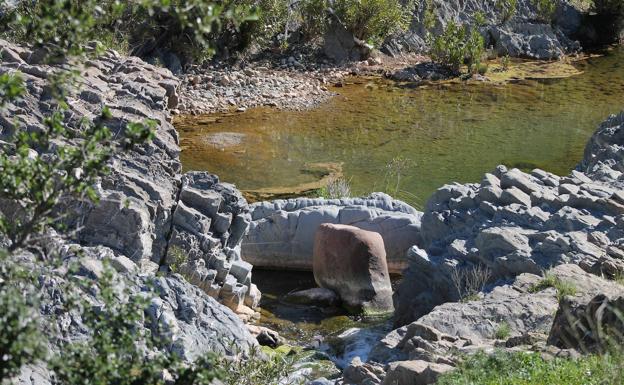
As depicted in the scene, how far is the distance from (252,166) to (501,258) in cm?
868

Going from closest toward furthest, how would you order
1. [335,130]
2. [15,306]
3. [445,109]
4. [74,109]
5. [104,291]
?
[15,306], [104,291], [74,109], [335,130], [445,109]

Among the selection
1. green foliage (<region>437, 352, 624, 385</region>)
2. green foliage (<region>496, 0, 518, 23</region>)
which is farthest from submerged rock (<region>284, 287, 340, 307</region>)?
green foliage (<region>496, 0, 518, 23</region>)

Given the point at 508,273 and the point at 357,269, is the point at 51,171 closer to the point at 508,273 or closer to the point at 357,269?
the point at 508,273

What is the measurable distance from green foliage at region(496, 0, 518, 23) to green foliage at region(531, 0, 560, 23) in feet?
2.58

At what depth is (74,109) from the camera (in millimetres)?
11602

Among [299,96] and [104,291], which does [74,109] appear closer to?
[104,291]

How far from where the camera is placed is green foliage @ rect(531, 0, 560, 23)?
31.5m

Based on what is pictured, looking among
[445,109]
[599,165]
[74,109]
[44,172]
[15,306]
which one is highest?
[44,172]

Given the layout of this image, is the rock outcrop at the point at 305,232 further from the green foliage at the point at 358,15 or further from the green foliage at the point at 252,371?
the green foliage at the point at 358,15

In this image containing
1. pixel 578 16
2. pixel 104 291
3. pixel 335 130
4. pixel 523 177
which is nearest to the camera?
pixel 104 291

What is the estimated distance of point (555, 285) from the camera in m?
10.4

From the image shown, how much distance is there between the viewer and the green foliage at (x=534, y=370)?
6741 millimetres

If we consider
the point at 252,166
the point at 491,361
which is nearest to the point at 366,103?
the point at 252,166

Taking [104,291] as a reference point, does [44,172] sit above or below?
above
